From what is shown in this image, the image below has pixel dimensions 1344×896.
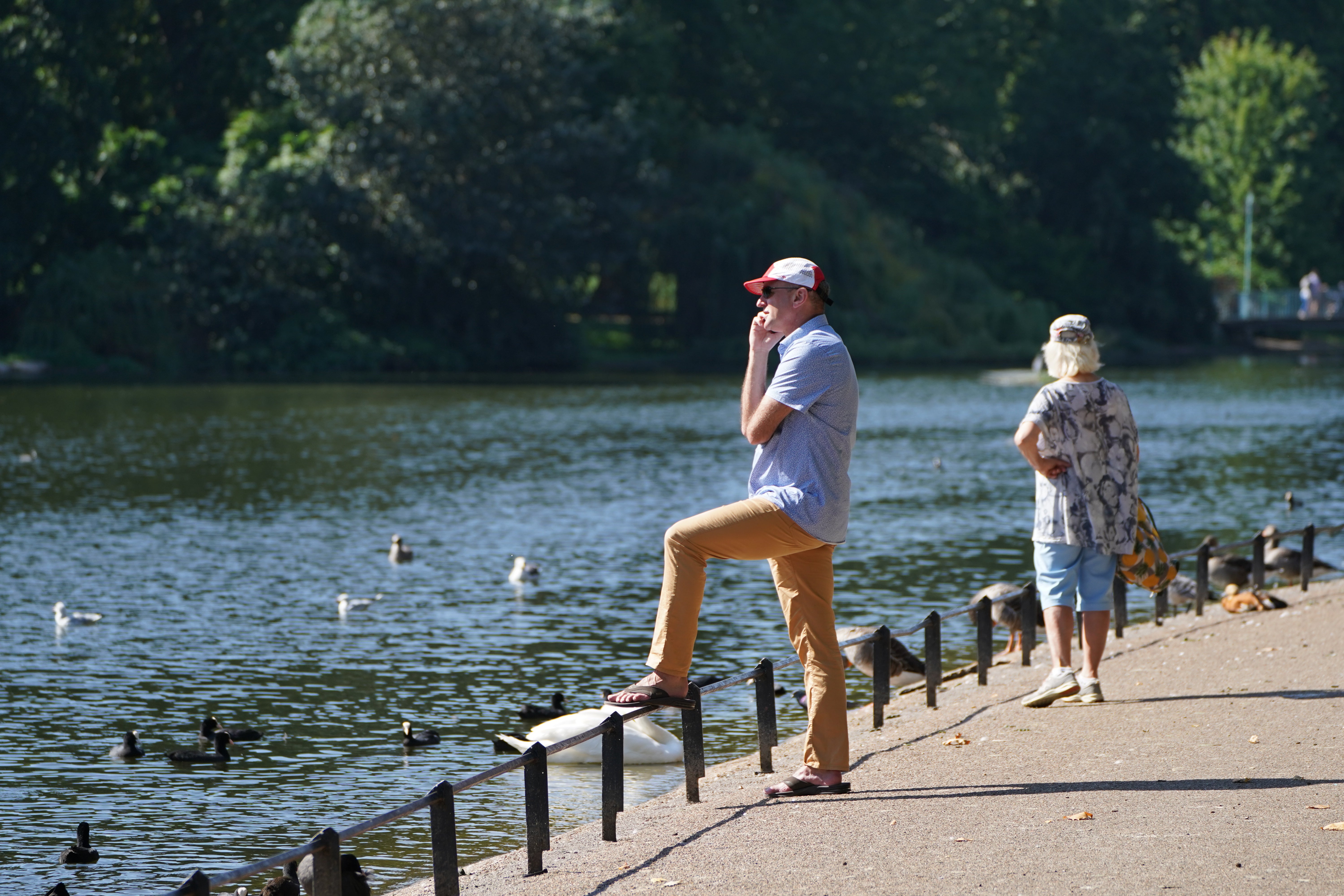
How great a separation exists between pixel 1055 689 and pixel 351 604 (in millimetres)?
8417

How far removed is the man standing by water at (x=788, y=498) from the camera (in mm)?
6781

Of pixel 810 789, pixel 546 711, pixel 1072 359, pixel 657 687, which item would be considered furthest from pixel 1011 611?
pixel 657 687

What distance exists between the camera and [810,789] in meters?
7.42

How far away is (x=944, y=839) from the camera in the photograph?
655cm

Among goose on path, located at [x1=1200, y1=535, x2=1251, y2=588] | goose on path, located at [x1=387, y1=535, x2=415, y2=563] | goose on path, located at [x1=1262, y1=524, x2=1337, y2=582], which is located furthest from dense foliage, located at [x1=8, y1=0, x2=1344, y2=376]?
goose on path, located at [x1=1200, y1=535, x2=1251, y2=588]

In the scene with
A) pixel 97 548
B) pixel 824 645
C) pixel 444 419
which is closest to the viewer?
pixel 824 645

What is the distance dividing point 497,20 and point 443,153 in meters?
4.75

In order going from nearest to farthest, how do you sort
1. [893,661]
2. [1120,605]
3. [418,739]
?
[418,739], [1120,605], [893,661]

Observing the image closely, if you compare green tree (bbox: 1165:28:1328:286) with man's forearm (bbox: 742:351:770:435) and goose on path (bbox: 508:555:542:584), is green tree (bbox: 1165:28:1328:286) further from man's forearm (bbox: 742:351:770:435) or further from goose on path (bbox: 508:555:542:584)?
man's forearm (bbox: 742:351:770:435)

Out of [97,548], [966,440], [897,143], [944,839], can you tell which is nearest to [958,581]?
[97,548]

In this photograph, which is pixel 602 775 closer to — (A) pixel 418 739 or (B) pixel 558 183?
(A) pixel 418 739

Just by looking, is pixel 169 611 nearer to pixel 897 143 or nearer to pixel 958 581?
pixel 958 581

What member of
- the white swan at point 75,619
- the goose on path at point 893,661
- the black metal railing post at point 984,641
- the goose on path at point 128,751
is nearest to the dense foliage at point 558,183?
the white swan at point 75,619

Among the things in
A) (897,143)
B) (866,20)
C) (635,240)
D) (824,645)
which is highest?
(866,20)
